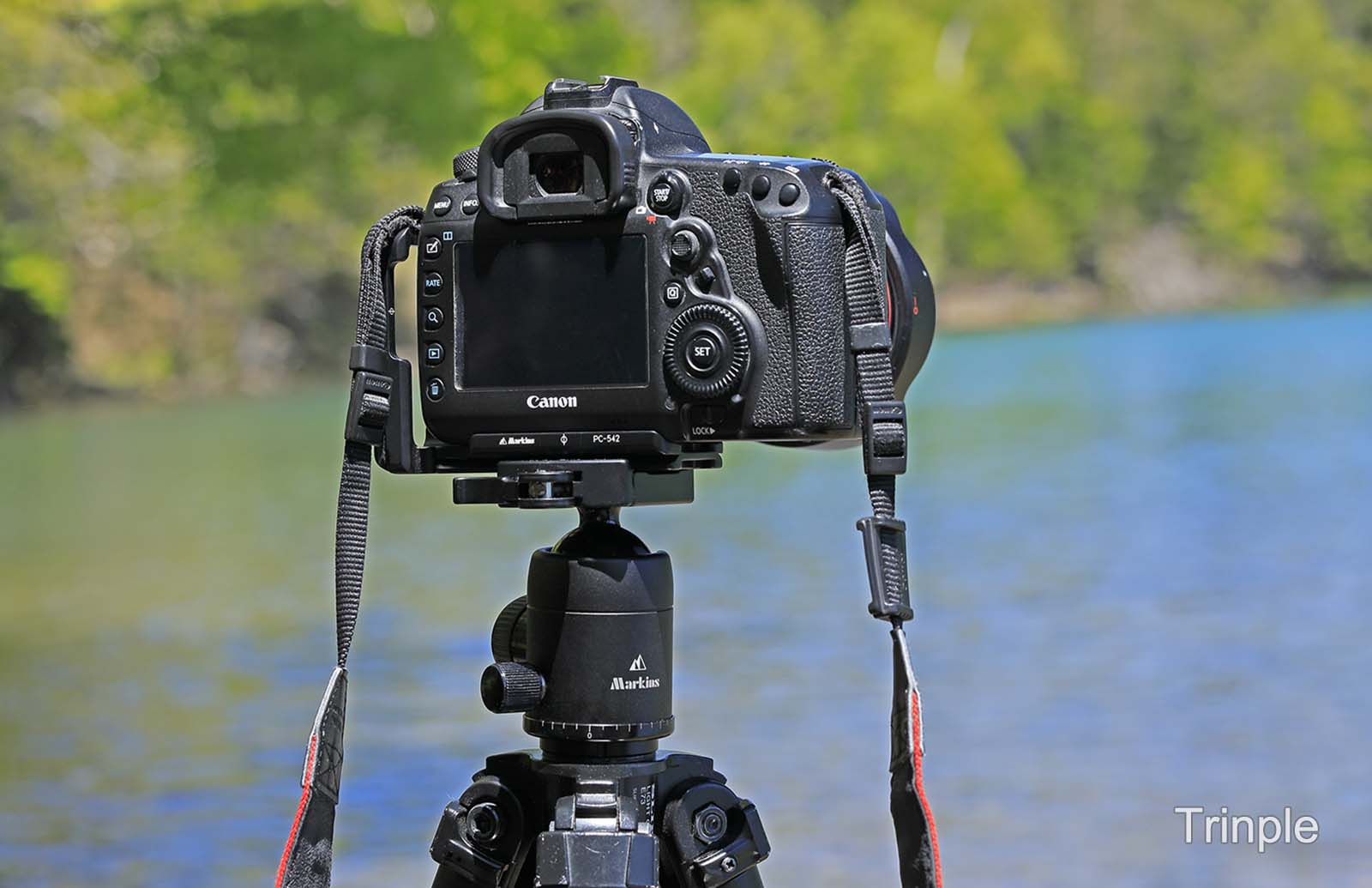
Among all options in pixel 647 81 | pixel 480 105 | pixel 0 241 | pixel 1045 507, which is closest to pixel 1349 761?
pixel 1045 507

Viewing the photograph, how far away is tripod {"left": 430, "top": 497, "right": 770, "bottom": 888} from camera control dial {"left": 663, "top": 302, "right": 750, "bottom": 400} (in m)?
0.15

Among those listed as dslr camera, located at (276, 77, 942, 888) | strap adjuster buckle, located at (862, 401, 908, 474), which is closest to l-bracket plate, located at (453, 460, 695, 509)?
dslr camera, located at (276, 77, 942, 888)

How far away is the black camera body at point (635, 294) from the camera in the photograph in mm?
1600

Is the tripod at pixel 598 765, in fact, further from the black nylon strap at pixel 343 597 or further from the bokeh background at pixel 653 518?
the bokeh background at pixel 653 518

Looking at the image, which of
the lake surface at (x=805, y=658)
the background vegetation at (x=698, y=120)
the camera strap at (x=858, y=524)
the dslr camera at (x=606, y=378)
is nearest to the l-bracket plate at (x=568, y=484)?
the dslr camera at (x=606, y=378)

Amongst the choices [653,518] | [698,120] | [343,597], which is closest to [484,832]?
[343,597]

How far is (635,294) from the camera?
1604 millimetres

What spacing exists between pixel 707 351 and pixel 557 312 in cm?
13

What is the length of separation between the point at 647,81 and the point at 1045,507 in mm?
18267

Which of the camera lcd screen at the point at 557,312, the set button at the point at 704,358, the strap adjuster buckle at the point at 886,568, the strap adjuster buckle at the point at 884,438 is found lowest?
the strap adjuster buckle at the point at 886,568

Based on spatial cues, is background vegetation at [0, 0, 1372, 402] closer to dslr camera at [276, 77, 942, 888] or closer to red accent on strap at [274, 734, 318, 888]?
dslr camera at [276, 77, 942, 888]

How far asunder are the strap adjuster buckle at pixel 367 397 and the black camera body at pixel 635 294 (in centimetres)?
5

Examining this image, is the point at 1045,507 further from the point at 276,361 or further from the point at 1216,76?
the point at 1216,76

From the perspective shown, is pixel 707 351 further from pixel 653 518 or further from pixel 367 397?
pixel 653 518
